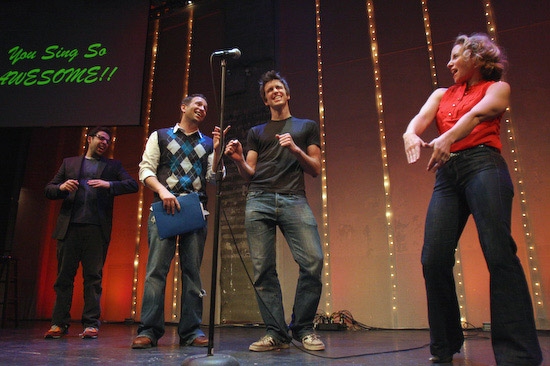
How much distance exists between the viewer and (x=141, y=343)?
79.0 inches

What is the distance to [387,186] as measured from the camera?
3.63m

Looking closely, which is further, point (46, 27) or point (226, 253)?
point (46, 27)

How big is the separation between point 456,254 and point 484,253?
206 centimetres

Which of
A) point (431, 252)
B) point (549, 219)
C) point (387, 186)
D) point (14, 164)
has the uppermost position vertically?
point (14, 164)

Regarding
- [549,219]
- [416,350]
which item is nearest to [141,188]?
[416,350]

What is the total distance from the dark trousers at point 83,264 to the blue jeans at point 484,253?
2.13m

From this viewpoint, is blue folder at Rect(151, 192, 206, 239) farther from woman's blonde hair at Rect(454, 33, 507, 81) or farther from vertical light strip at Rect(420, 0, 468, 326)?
vertical light strip at Rect(420, 0, 468, 326)

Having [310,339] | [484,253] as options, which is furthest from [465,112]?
[310,339]

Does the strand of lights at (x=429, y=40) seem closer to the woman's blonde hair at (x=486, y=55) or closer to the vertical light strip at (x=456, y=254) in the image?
the vertical light strip at (x=456, y=254)

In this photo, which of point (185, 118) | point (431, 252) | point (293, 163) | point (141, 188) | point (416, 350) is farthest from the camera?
point (141, 188)

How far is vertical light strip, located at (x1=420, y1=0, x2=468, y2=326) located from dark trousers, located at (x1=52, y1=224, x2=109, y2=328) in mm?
2549

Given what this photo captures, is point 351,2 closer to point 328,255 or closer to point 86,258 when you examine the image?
point 328,255

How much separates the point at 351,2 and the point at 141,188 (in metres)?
2.87

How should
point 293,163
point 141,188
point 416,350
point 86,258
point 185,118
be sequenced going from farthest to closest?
1. point 141,188
2. point 86,258
3. point 185,118
4. point 293,163
5. point 416,350
